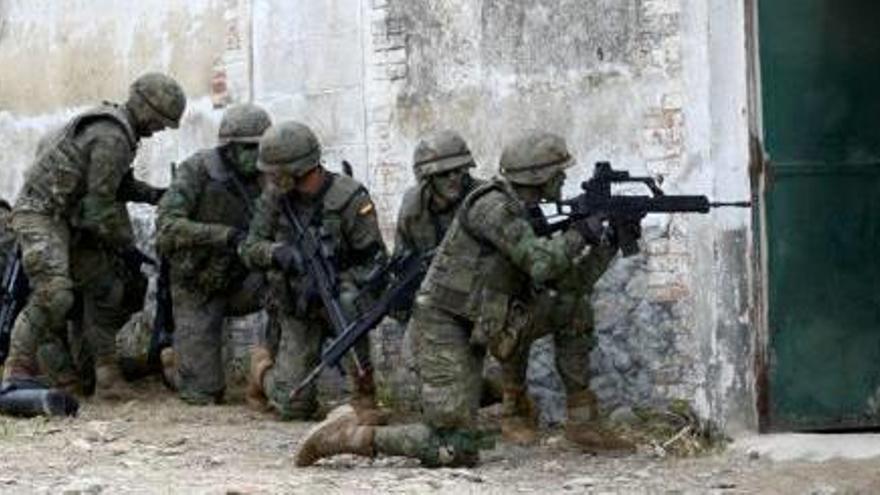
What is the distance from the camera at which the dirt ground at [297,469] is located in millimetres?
8219

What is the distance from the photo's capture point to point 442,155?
9523 millimetres

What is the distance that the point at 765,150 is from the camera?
9.25 metres

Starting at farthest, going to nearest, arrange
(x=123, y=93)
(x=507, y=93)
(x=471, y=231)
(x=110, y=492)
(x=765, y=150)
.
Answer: (x=123, y=93) → (x=507, y=93) → (x=765, y=150) → (x=471, y=231) → (x=110, y=492)

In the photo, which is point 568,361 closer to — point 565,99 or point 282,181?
point 565,99

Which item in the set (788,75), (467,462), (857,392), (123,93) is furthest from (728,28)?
(123,93)

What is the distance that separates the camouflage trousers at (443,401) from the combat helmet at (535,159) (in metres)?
0.72

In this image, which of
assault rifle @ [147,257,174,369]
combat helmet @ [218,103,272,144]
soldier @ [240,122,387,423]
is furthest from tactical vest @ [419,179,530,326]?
assault rifle @ [147,257,174,369]

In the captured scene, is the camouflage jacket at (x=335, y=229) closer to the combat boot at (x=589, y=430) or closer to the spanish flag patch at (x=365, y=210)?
the spanish flag patch at (x=365, y=210)

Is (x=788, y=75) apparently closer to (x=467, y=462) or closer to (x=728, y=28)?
(x=728, y=28)

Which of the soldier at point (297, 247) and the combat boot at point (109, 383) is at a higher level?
the soldier at point (297, 247)

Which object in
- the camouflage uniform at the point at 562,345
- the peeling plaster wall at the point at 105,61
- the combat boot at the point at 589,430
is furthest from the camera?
the peeling plaster wall at the point at 105,61

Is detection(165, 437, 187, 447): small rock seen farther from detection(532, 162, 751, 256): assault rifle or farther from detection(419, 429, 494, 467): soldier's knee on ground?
detection(532, 162, 751, 256): assault rifle

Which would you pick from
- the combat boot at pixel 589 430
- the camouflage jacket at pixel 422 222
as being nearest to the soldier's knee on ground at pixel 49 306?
the camouflage jacket at pixel 422 222

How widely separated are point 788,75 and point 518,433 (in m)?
2.21
